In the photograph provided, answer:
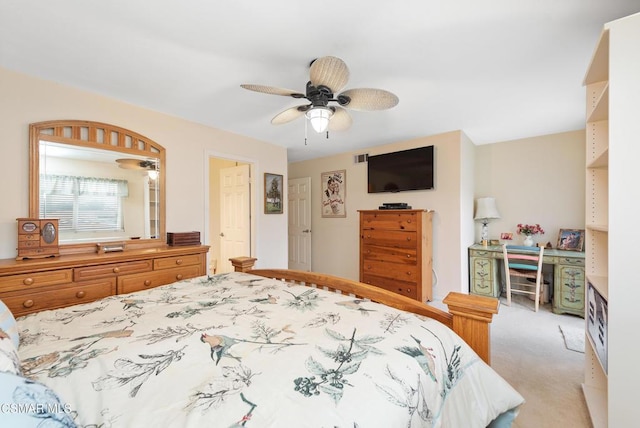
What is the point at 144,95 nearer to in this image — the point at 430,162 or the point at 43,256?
the point at 43,256

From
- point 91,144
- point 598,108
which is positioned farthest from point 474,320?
point 91,144

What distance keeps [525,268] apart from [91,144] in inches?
194

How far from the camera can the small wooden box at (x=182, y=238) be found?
9.52 ft

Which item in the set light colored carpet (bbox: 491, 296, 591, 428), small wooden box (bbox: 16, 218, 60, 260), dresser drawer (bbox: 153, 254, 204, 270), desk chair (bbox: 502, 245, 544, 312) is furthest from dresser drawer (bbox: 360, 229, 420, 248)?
small wooden box (bbox: 16, 218, 60, 260)

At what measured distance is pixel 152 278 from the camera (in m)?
2.46

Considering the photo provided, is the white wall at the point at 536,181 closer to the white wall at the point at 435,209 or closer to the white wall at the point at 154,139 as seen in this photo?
the white wall at the point at 435,209

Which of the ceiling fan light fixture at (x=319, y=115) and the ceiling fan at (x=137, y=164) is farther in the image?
the ceiling fan at (x=137, y=164)

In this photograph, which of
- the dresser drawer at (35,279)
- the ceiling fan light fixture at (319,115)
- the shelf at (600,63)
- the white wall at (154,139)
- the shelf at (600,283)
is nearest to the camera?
the shelf at (600,63)

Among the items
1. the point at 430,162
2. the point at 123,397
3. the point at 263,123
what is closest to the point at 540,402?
the point at 123,397

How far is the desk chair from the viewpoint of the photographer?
130 inches

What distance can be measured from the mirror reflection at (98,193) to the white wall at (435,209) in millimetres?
2903

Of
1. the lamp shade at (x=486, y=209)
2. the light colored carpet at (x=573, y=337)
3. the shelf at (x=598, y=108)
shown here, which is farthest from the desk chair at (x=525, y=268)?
the shelf at (x=598, y=108)

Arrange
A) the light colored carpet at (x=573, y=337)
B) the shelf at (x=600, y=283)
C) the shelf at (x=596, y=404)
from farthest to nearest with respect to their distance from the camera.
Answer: the light colored carpet at (x=573, y=337)
the shelf at (x=596, y=404)
the shelf at (x=600, y=283)

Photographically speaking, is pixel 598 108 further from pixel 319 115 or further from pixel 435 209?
pixel 435 209
